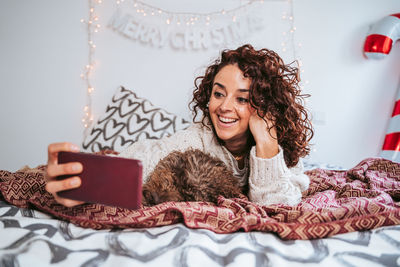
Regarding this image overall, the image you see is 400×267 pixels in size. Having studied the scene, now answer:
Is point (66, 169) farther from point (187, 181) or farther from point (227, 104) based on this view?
point (227, 104)

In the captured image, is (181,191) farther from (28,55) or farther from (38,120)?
(28,55)

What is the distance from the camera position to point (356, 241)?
1.95 ft

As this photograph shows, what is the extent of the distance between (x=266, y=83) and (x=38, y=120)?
192 centimetres

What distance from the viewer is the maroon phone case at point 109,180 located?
0.52 meters

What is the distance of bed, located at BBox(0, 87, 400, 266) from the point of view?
0.51m

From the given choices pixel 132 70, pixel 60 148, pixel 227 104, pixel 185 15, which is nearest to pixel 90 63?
pixel 132 70

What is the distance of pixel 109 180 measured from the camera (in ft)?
1.76

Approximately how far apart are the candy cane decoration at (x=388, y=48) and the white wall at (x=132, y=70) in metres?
0.11

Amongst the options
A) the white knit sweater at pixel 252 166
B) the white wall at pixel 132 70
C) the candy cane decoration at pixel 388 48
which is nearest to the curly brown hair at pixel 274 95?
the white knit sweater at pixel 252 166

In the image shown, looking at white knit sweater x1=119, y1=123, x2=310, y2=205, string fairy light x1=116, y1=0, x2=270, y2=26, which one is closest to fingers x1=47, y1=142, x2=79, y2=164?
white knit sweater x1=119, y1=123, x2=310, y2=205

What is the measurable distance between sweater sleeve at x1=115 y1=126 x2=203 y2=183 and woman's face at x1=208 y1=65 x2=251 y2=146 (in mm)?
109

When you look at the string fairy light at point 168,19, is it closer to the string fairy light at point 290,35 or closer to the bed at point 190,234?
the string fairy light at point 290,35

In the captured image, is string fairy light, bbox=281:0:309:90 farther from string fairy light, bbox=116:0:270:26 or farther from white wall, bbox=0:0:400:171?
string fairy light, bbox=116:0:270:26

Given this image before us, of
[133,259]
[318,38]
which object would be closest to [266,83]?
[133,259]
